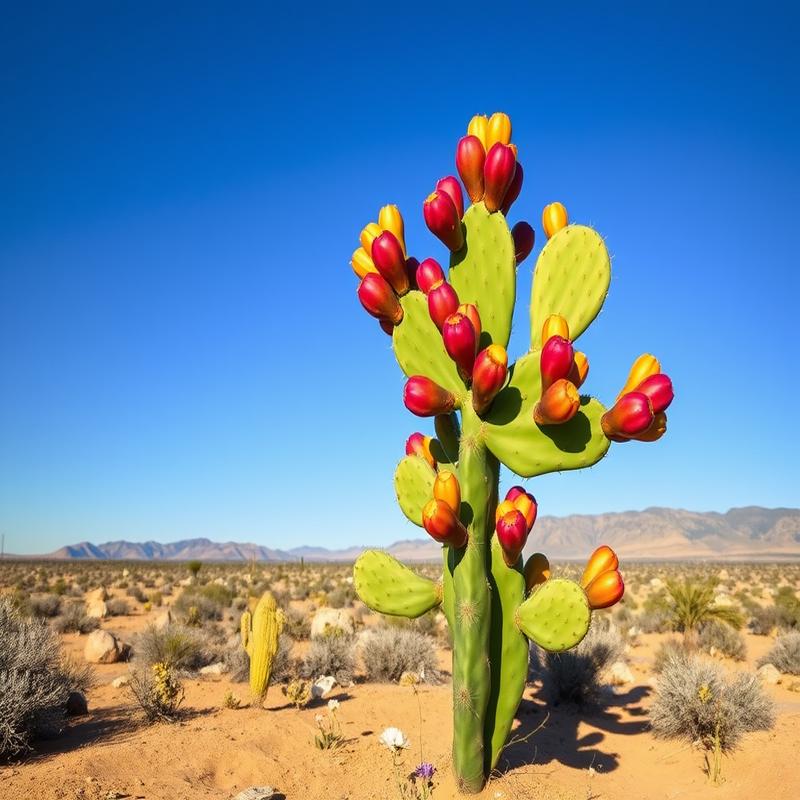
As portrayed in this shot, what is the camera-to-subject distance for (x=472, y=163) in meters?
5.07

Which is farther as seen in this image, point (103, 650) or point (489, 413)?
point (103, 650)

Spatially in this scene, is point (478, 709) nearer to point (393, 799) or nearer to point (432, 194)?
point (393, 799)

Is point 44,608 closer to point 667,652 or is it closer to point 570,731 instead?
point 570,731

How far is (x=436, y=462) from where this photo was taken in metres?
5.76

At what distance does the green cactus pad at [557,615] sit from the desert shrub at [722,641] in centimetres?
971

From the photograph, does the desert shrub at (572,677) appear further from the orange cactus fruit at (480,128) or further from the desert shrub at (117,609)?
the desert shrub at (117,609)

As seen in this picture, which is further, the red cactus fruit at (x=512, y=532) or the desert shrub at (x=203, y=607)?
the desert shrub at (x=203, y=607)

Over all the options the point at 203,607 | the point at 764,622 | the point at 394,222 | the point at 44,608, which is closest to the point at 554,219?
the point at 394,222

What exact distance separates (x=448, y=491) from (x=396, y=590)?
3.77ft

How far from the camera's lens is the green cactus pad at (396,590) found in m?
5.10

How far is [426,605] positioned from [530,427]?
167cm

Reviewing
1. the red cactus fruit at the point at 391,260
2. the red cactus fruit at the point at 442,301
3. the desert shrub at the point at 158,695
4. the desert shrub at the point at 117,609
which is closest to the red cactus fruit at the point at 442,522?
the red cactus fruit at the point at 442,301

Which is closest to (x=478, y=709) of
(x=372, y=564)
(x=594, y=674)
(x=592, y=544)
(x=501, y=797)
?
(x=501, y=797)

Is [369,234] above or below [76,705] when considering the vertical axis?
above
